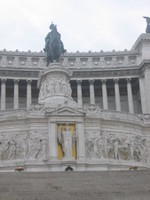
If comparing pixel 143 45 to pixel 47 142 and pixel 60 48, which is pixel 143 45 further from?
pixel 47 142

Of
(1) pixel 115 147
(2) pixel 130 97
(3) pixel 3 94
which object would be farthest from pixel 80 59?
(1) pixel 115 147

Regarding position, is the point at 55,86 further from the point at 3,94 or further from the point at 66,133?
the point at 3,94

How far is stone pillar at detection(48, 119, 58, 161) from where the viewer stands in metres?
30.2

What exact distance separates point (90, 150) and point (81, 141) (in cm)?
103

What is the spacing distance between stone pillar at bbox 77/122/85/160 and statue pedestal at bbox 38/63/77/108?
625 centimetres

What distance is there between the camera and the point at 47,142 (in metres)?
31.0

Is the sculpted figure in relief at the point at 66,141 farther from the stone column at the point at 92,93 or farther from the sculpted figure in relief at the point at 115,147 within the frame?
the stone column at the point at 92,93

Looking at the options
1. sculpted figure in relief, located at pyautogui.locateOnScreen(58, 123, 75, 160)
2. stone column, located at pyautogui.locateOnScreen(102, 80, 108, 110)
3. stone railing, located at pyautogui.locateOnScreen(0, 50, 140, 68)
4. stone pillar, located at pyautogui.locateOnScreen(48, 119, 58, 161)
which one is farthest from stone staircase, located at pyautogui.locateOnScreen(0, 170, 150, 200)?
stone railing, located at pyautogui.locateOnScreen(0, 50, 140, 68)

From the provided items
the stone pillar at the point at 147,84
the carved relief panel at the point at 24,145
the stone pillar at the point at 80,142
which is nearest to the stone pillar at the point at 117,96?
the stone pillar at the point at 147,84

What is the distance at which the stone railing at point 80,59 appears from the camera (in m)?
68.2

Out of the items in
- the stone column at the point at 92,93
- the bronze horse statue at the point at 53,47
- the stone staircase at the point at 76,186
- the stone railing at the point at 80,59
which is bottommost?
the stone staircase at the point at 76,186

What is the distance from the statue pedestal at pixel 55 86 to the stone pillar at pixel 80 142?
6.25 meters

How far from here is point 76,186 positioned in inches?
709

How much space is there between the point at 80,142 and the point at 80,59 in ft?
133
